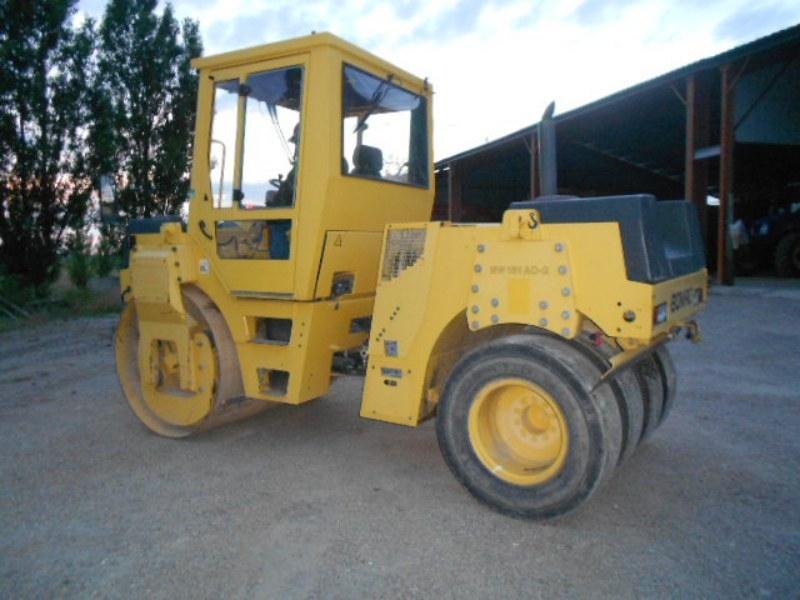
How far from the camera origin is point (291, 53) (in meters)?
4.53

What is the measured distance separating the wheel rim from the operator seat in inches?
70.9

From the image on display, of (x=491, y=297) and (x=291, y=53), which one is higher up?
(x=291, y=53)

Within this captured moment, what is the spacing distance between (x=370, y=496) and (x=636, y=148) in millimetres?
18038

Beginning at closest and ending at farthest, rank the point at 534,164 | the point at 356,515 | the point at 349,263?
the point at 356,515
the point at 349,263
the point at 534,164

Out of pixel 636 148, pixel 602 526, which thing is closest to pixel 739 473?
pixel 602 526

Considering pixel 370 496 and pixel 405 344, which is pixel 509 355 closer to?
pixel 405 344

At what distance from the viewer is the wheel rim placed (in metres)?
3.83

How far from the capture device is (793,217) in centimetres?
1532

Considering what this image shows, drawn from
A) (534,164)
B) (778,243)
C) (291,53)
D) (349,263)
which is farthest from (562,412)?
(778,243)

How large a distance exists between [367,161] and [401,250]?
944mm

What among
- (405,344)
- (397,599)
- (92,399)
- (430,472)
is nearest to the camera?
(397,599)

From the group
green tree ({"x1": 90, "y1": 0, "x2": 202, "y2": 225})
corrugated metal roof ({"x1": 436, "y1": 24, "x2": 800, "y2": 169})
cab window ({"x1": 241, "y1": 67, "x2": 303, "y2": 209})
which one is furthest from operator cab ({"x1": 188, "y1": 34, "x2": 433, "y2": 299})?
green tree ({"x1": 90, "y1": 0, "x2": 202, "y2": 225})

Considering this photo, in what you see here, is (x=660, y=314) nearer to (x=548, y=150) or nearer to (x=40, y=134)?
(x=548, y=150)

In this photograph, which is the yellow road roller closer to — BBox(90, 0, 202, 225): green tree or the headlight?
the headlight
